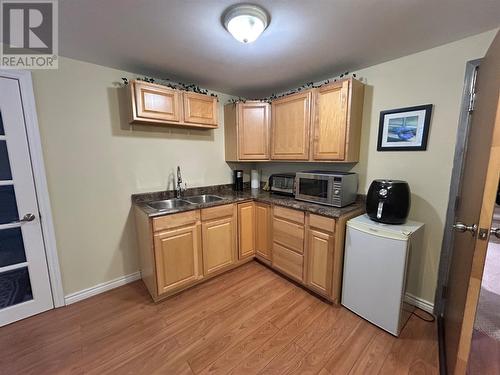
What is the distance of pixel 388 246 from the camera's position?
155 cm

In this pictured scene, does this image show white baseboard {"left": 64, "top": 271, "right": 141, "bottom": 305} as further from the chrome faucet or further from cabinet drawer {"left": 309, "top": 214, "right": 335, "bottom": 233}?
cabinet drawer {"left": 309, "top": 214, "right": 335, "bottom": 233}

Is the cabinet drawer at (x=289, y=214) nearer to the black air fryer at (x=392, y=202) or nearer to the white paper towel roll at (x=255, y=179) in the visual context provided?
the black air fryer at (x=392, y=202)

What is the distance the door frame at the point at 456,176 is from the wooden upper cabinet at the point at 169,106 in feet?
7.38

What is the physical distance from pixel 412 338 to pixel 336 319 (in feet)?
1.77

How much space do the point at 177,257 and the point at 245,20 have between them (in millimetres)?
2023

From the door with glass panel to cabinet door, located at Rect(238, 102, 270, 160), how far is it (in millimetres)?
2046

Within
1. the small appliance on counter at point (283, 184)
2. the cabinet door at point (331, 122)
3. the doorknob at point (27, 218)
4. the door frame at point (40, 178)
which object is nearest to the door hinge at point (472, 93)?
the cabinet door at point (331, 122)

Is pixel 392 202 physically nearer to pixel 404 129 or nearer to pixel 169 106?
pixel 404 129

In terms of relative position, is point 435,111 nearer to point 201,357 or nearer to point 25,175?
point 201,357

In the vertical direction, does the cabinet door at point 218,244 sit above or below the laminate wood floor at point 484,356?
above

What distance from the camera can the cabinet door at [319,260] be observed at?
6.16 feet

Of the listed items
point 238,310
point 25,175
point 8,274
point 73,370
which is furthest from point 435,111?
point 8,274

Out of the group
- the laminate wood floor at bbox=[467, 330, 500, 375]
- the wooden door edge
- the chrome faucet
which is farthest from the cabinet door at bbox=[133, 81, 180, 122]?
the laminate wood floor at bbox=[467, 330, 500, 375]

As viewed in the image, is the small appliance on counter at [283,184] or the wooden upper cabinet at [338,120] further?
the small appliance on counter at [283,184]
